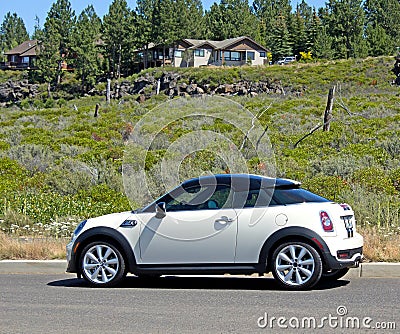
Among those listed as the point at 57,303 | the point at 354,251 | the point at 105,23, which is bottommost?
the point at 57,303


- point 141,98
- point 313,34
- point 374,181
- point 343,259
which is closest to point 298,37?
point 313,34

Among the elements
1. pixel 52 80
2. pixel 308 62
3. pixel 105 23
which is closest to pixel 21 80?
pixel 52 80

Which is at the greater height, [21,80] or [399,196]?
[21,80]

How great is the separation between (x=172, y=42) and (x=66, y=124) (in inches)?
2235

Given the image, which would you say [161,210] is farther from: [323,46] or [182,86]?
[323,46]

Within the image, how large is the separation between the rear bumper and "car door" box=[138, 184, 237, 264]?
1270 mm

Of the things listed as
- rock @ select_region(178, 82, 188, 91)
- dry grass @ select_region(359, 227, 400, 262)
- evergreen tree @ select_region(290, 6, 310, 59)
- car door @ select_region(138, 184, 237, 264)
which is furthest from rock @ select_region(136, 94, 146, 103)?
car door @ select_region(138, 184, 237, 264)

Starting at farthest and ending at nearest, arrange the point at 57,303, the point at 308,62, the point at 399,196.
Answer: the point at 308,62 < the point at 399,196 < the point at 57,303

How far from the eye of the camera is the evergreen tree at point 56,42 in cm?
10000

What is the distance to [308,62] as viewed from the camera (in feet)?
307

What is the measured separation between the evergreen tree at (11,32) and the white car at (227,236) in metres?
138

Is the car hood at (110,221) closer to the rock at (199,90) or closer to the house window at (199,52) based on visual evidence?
the rock at (199,90)

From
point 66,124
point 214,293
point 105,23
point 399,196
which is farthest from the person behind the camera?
point 105,23

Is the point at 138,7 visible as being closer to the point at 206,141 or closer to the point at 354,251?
the point at 206,141
